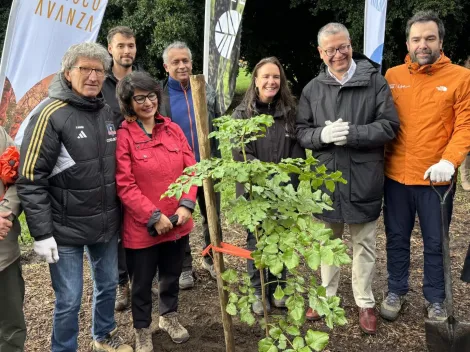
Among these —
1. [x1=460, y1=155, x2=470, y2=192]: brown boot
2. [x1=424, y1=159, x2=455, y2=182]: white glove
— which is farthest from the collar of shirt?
[x1=460, y1=155, x2=470, y2=192]: brown boot

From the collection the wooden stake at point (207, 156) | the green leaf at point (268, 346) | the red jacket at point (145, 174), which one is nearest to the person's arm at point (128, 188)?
the red jacket at point (145, 174)

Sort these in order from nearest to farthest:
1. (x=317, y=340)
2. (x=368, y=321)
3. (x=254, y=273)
A: 1. (x=317, y=340)
2. (x=368, y=321)
3. (x=254, y=273)

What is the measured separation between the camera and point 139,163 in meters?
2.80

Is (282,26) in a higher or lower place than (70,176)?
higher

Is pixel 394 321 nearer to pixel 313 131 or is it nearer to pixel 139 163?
pixel 313 131

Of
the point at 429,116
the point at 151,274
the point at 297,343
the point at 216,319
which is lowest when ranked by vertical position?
the point at 216,319

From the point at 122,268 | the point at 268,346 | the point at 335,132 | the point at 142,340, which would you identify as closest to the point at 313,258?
the point at 268,346

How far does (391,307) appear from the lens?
3.53 metres

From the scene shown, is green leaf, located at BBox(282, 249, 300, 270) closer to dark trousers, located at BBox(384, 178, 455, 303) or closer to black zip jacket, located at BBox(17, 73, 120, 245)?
black zip jacket, located at BBox(17, 73, 120, 245)

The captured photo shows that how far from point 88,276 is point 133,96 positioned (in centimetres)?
224

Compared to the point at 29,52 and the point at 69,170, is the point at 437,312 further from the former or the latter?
the point at 29,52

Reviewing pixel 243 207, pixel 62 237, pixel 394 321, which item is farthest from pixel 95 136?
pixel 394 321

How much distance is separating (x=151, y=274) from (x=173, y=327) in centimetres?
51

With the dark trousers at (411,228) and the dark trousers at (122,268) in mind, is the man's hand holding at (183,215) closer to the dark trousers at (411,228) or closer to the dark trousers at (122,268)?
the dark trousers at (122,268)
